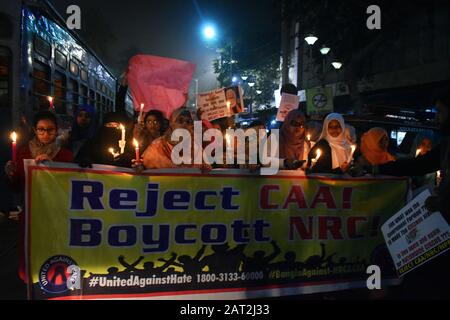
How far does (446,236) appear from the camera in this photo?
3.29 m

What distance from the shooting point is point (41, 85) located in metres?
7.01

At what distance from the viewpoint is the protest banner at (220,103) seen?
7754 mm

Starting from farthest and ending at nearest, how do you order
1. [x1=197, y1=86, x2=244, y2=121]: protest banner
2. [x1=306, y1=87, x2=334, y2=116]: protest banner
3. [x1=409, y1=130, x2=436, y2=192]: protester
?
[x1=306, y1=87, x2=334, y2=116]: protest banner → [x1=197, y1=86, x2=244, y2=121]: protest banner → [x1=409, y1=130, x2=436, y2=192]: protester

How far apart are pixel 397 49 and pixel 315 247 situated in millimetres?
18063

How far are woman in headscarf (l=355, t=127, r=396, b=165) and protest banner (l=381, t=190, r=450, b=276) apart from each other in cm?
225

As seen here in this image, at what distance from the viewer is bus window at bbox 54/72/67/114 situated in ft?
24.5

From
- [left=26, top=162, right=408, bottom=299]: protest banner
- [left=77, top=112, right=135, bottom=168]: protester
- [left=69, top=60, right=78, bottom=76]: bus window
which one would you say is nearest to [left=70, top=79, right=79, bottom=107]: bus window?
[left=69, top=60, right=78, bottom=76]: bus window

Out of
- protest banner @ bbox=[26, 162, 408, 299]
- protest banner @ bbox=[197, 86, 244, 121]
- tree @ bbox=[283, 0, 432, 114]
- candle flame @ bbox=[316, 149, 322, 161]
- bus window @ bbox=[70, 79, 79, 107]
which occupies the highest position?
tree @ bbox=[283, 0, 432, 114]

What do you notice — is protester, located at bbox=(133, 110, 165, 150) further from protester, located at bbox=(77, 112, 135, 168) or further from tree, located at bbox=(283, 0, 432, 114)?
tree, located at bbox=(283, 0, 432, 114)

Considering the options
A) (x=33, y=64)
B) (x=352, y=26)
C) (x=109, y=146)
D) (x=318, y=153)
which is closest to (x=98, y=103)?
(x=33, y=64)

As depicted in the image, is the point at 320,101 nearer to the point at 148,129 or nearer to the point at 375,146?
the point at 375,146

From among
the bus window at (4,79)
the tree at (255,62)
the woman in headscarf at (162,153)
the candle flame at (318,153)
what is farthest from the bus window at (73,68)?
the tree at (255,62)

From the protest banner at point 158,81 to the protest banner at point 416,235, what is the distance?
11.5 feet
